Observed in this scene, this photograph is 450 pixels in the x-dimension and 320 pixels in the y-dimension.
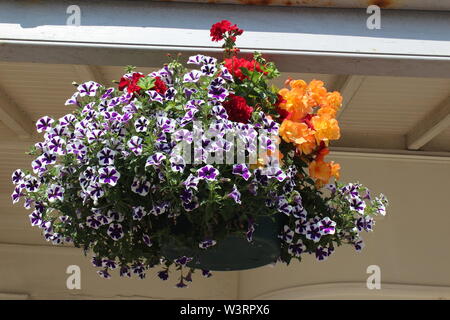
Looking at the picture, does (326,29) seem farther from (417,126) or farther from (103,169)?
(417,126)

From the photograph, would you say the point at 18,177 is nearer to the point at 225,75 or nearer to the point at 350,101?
the point at 225,75

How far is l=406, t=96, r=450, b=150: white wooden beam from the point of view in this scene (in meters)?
4.50

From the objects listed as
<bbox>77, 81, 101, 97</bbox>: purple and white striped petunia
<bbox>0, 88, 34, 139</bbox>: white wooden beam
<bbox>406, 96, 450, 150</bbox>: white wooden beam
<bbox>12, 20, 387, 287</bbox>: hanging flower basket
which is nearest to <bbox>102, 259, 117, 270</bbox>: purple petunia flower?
<bbox>12, 20, 387, 287</bbox>: hanging flower basket

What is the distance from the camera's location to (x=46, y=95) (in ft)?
14.9

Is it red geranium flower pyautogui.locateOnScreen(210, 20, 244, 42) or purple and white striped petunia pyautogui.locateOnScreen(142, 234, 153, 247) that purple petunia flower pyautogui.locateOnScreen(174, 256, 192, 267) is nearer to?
purple and white striped petunia pyautogui.locateOnScreen(142, 234, 153, 247)

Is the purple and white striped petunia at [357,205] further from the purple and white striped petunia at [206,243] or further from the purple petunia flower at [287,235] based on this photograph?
the purple and white striped petunia at [206,243]

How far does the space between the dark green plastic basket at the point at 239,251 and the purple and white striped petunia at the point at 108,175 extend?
0.27 m

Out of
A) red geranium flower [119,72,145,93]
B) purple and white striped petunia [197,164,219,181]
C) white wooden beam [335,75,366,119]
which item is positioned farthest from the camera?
white wooden beam [335,75,366,119]

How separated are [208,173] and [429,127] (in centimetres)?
291

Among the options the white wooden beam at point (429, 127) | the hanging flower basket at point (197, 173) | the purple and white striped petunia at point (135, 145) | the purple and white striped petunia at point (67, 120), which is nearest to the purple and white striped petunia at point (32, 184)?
the hanging flower basket at point (197, 173)

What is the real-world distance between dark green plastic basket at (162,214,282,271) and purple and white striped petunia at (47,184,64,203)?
1.18 feet
